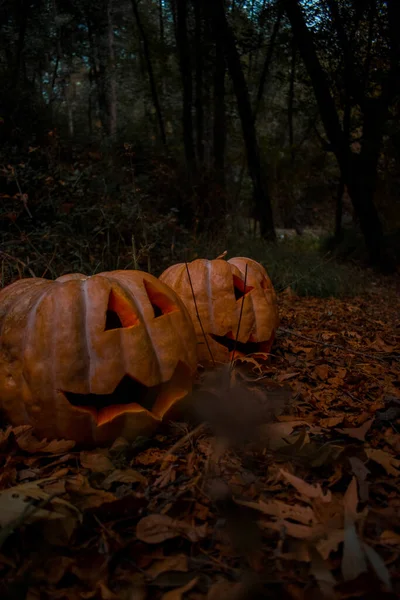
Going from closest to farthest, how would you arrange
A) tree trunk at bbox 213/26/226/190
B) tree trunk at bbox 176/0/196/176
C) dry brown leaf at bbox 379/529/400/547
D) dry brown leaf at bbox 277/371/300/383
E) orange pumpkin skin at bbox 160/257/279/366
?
dry brown leaf at bbox 379/529/400/547, dry brown leaf at bbox 277/371/300/383, orange pumpkin skin at bbox 160/257/279/366, tree trunk at bbox 176/0/196/176, tree trunk at bbox 213/26/226/190

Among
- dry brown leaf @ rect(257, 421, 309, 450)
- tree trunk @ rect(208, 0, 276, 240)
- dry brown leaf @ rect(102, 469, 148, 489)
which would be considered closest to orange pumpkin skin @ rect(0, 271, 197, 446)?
dry brown leaf @ rect(102, 469, 148, 489)

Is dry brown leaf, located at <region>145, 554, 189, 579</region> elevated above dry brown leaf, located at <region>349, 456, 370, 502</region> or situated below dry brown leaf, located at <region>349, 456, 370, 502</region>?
below

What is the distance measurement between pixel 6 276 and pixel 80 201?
1.78 m

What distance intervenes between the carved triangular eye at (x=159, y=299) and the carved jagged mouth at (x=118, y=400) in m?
0.32

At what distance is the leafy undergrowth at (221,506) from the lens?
2.86 feet

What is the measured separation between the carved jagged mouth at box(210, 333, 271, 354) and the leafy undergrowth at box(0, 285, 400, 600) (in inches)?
19.6

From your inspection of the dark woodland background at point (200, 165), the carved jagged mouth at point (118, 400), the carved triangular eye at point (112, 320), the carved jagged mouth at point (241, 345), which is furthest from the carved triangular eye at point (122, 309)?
the dark woodland background at point (200, 165)

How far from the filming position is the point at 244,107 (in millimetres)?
7191

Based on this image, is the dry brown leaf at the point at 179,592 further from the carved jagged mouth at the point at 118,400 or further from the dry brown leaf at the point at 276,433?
the carved jagged mouth at the point at 118,400

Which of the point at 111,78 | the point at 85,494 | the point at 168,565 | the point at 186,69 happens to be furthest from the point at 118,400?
the point at 111,78

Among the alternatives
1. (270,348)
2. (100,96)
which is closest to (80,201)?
(270,348)

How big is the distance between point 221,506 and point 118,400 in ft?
2.22

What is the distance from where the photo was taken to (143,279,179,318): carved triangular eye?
176cm

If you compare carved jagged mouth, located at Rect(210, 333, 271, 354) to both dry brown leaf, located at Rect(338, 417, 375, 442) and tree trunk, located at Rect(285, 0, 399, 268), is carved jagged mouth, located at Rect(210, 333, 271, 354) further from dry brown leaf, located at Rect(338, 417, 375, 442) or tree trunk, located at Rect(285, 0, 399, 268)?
tree trunk, located at Rect(285, 0, 399, 268)
